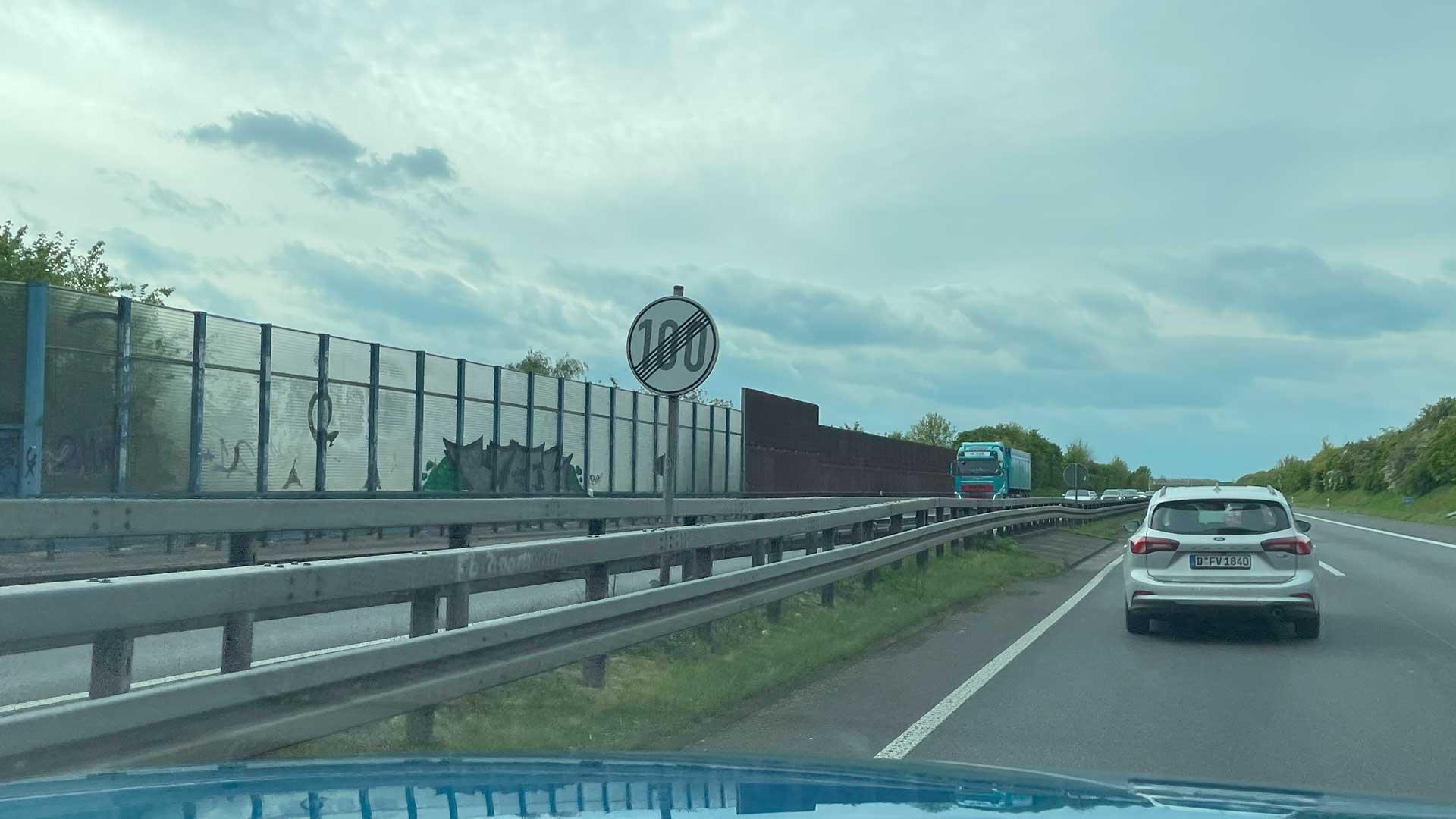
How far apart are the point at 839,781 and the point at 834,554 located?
24.9 feet

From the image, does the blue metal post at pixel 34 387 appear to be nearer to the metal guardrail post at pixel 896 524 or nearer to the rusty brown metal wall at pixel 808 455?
the metal guardrail post at pixel 896 524

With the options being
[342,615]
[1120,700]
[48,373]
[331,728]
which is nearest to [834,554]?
[1120,700]

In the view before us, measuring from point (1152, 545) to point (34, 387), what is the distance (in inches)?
532

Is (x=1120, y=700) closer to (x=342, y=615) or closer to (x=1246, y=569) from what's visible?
(x=1246, y=569)

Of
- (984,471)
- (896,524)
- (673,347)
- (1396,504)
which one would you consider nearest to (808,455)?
(984,471)

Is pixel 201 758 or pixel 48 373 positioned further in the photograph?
pixel 48 373

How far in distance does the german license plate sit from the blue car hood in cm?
866

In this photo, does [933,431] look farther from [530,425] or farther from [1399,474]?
[530,425]

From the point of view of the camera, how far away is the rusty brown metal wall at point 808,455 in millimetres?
34125

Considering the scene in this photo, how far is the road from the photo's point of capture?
6523mm

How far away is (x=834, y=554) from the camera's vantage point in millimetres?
11250

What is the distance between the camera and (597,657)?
23.0 ft

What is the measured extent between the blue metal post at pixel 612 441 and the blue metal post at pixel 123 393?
15.3 metres

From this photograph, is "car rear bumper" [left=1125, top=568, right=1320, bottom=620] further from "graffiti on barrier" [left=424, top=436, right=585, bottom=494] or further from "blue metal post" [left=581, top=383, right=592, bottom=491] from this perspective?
"blue metal post" [left=581, top=383, right=592, bottom=491]
